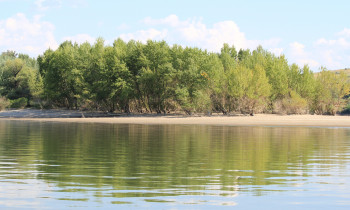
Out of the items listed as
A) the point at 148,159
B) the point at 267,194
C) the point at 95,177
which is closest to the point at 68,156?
the point at 148,159

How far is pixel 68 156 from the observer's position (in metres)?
19.7

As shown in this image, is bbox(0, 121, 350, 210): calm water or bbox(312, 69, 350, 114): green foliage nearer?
bbox(0, 121, 350, 210): calm water

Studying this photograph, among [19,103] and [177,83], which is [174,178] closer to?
[177,83]

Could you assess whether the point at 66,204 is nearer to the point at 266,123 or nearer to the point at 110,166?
the point at 110,166

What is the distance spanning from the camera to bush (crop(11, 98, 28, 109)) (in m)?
85.9

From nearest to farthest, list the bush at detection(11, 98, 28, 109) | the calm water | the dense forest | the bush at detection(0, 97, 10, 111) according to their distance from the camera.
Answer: the calm water
the dense forest
the bush at detection(0, 97, 10, 111)
the bush at detection(11, 98, 28, 109)

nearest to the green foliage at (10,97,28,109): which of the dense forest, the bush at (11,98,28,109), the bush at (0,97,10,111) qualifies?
the bush at (11,98,28,109)

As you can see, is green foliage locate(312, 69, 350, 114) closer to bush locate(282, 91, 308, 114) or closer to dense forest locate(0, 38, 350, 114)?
dense forest locate(0, 38, 350, 114)

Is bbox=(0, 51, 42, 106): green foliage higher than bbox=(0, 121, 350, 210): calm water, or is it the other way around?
bbox=(0, 51, 42, 106): green foliage

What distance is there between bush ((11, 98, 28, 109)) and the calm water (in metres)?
66.6

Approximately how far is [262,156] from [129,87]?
4976cm

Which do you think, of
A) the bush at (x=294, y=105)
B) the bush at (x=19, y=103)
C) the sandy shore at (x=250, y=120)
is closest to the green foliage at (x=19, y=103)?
the bush at (x=19, y=103)

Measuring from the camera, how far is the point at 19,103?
8656 cm

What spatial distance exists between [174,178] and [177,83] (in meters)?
53.0
